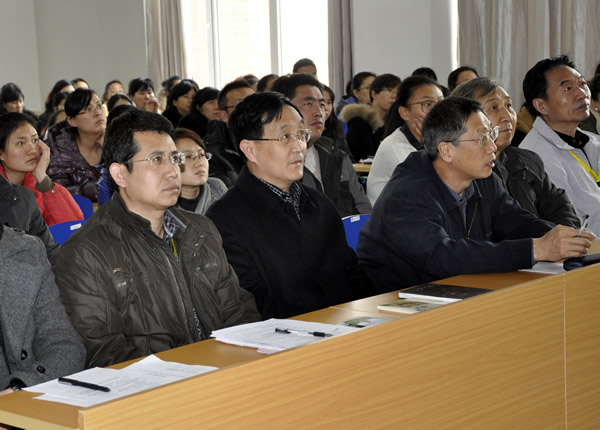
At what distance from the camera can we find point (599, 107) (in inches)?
227

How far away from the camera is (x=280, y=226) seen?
111 inches

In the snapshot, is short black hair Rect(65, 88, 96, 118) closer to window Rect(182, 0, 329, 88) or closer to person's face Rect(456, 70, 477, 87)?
person's face Rect(456, 70, 477, 87)

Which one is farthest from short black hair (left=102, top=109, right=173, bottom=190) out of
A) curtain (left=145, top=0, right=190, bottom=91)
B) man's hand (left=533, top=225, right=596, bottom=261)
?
curtain (left=145, top=0, right=190, bottom=91)

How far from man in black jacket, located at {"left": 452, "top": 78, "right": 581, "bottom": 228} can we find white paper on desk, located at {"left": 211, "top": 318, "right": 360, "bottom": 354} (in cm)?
181

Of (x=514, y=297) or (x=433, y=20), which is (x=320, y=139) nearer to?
(x=514, y=297)

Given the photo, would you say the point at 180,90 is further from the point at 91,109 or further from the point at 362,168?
the point at 362,168

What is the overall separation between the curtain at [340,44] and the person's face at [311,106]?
17.4ft

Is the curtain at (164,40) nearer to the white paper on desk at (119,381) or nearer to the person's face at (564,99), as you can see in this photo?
the person's face at (564,99)

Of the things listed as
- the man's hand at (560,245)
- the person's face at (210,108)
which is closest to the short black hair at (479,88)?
the man's hand at (560,245)

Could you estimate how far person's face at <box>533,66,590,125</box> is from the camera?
4078 mm

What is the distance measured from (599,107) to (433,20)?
10.3ft

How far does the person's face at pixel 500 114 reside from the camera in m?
3.54

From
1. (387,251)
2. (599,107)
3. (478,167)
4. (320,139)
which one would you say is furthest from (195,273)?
(599,107)

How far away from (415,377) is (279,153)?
1.21 metres
